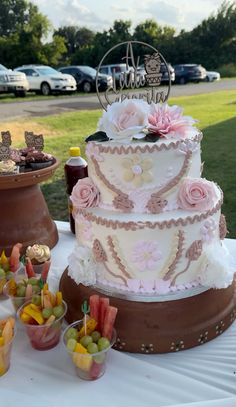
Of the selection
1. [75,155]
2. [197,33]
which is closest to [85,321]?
[75,155]

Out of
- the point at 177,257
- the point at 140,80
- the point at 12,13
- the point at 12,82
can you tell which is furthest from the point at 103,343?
the point at 12,13

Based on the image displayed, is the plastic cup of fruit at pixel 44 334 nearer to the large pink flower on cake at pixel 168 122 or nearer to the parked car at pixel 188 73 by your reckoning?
the large pink flower on cake at pixel 168 122

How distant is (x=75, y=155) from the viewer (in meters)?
2.35

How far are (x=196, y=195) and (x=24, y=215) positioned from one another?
1.05 metres

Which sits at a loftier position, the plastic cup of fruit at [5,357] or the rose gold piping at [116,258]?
the rose gold piping at [116,258]

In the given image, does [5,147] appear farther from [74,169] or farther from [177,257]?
[177,257]

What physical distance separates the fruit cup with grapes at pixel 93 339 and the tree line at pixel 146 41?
2130 centimetres

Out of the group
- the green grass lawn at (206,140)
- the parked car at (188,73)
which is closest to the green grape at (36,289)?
the green grass lawn at (206,140)

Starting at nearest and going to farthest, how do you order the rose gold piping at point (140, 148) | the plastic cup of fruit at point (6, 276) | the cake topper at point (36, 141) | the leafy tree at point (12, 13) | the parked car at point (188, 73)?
the rose gold piping at point (140, 148), the plastic cup of fruit at point (6, 276), the cake topper at point (36, 141), the parked car at point (188, 73), the leafy tree at point (12, 13)

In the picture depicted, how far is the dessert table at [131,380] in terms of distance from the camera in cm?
126

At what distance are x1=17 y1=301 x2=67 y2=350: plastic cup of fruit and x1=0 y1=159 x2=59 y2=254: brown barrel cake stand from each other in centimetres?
71

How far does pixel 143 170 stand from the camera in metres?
1.44

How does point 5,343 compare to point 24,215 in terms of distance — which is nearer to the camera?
point 5,343

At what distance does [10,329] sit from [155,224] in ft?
1.88
